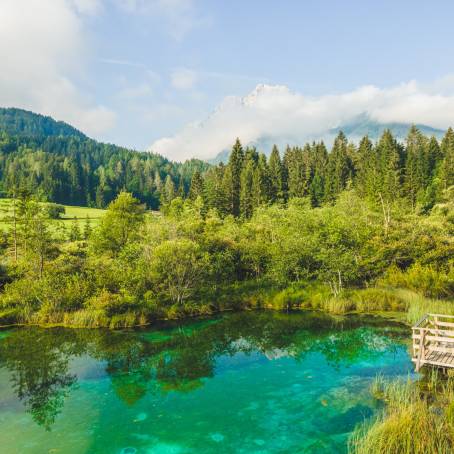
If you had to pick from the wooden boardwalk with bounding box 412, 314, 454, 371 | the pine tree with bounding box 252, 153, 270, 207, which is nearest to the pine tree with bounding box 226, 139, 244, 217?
the pine tree with bounding box 252, 153, 270, 207

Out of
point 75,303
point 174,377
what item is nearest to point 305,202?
point 75,303

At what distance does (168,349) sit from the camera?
20.3 metres

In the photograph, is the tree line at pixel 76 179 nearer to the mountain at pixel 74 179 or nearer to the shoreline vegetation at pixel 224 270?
the mountain at pixel 74 179

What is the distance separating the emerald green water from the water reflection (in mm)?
58

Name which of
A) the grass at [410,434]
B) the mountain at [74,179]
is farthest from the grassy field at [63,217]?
the grass at [410,434]

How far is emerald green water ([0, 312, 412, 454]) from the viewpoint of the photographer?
11.7m

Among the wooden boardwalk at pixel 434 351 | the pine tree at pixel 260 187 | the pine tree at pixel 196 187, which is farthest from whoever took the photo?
the pine tree at pixel 196 187

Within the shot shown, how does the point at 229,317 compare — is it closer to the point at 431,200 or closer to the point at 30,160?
the point at 431,200

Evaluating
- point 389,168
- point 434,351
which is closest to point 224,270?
point 434,351

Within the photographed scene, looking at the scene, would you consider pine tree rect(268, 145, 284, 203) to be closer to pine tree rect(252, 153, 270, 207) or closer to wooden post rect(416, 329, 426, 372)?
pine tree rect(252, 153, 270, 207)

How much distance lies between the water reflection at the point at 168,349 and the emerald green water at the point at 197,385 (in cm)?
6

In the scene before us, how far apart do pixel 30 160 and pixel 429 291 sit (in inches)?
6529

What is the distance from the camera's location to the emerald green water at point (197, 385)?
1173cm

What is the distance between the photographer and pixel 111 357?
19.2m
